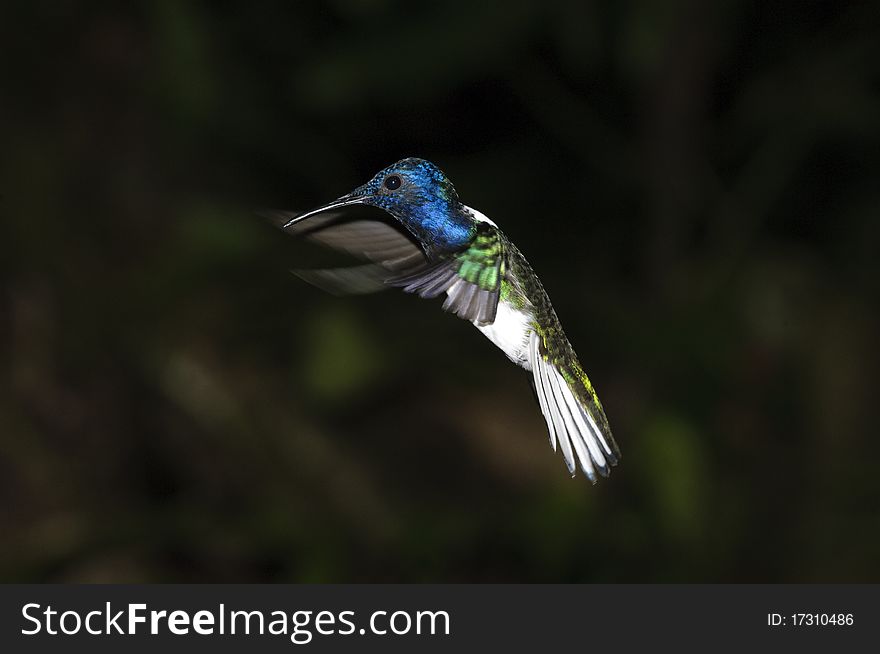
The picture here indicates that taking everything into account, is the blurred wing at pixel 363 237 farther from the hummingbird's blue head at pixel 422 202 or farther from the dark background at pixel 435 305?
the dark background at pixel 435 305

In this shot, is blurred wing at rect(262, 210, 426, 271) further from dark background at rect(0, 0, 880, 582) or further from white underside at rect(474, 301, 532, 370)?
dark background at rect(0, 0, 880, 582)

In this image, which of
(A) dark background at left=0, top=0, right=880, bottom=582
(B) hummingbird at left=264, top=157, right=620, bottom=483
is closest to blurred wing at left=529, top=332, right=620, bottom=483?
(B) hummingbird at left=264, top=157, right=620, bottom=483

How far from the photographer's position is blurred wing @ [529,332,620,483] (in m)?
0.25

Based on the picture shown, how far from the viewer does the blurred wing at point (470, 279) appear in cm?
25

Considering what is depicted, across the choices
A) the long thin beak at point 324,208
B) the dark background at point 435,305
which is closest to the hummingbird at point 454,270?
the long thin beak at point 324,208

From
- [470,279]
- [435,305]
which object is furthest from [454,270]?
[435,305]

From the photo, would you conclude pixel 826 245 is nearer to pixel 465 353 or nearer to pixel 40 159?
pixel 465 353

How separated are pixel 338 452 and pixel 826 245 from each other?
0.96m

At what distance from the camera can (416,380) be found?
7.16 feet

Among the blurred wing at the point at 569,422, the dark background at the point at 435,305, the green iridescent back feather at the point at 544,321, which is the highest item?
the dark background at the point at 435,305

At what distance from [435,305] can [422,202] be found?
112 cm

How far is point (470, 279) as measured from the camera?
0.28m

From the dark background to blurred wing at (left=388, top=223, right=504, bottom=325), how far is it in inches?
38.6

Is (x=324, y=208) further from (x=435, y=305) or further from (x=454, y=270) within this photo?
(x=435, y=305)
